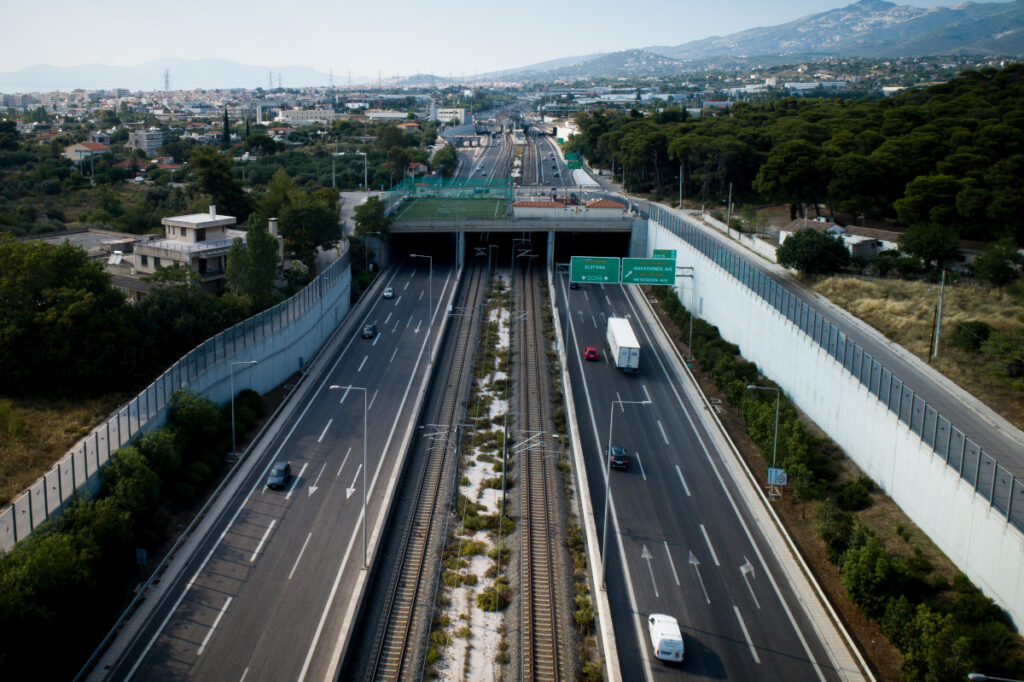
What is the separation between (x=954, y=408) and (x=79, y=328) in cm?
3641

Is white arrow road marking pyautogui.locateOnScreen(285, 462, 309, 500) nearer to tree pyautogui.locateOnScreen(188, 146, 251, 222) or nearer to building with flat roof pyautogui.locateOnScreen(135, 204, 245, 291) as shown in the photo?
building with flat roof pyautogui.locateOnScreen(135, 204, 245, 291)

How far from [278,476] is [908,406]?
79.3 ft

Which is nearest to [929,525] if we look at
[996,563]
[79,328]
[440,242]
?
[996,563]

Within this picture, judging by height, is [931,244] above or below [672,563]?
above

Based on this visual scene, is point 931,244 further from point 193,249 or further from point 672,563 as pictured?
point 193,249

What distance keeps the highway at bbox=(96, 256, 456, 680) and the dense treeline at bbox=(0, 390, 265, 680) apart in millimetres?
1403

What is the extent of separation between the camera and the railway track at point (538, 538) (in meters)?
22.7

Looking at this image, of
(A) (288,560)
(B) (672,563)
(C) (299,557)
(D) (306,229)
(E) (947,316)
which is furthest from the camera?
(D) (306,229)

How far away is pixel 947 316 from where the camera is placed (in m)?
39.6

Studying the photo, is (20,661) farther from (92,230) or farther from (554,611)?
(92,230)

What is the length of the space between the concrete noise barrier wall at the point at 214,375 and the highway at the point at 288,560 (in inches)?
116

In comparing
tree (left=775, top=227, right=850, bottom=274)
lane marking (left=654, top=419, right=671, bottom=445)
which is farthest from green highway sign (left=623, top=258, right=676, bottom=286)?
lane marking (left=654, top=419, right=671, bottom=445)

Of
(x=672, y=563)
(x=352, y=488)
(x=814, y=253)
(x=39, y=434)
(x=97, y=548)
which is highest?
(x=814, y=253)

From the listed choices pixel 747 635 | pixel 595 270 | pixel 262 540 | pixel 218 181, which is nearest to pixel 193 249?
pixel 218 181
